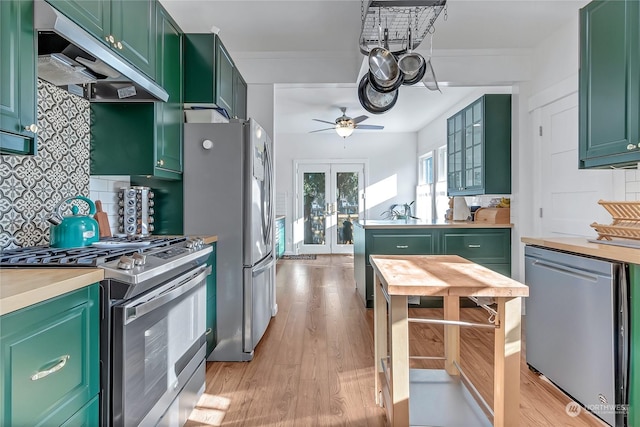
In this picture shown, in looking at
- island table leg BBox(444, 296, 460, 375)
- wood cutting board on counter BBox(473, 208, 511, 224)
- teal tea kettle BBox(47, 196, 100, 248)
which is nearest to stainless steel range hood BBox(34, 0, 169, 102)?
teal tea kettle BBox(47, 196, 100, 248)

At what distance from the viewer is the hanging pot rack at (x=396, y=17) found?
232 centimetres

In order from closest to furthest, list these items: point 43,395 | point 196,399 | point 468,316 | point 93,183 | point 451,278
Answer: point 43,395
point 451,278
point 196,399
point 93,183
point 468,316

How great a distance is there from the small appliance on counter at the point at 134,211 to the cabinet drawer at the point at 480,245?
9.40 ft

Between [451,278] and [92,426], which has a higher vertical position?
[451,278]

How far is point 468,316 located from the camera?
360 cm

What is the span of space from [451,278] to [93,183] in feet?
6.92

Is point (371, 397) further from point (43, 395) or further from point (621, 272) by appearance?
point (43, 395)

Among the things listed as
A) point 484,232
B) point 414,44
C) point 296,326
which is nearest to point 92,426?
point 296,326

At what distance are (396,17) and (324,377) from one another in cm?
254

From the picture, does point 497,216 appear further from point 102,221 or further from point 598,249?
point 102,221

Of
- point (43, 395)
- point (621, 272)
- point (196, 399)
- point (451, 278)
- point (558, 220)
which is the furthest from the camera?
point (558, 220)

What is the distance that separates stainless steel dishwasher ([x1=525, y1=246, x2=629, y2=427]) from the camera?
1.62 m

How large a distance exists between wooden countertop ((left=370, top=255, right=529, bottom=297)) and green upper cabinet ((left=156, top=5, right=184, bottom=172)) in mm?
1508

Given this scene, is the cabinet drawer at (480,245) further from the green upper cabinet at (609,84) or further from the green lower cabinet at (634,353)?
the green lower cabinet at (634,353)
